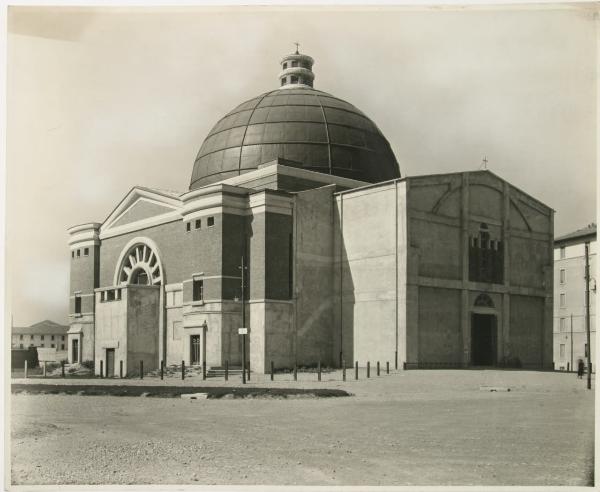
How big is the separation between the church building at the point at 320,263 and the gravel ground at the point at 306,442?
18.5m

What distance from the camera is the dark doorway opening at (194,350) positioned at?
43.5 metres

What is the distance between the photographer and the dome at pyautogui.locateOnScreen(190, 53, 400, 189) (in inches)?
2000

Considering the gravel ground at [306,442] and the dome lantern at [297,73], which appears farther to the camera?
the dome lantern at [297,73]

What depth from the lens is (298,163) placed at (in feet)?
160

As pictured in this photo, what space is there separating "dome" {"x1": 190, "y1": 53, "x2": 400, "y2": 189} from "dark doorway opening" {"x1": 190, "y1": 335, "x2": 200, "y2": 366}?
12.2 m

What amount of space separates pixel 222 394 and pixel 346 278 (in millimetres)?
20722

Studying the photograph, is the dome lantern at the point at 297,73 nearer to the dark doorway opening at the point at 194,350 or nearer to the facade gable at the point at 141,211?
the facade gable at the point at 141,211

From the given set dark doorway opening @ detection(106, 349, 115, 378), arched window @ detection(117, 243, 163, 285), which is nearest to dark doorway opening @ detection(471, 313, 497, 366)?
arched window @ detection(117, 243, 163, 285)

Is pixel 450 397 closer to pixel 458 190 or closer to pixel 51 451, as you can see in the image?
pixel 51 451

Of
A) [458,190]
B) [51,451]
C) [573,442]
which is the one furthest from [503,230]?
[51,451]

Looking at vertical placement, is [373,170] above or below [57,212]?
above

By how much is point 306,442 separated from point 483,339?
3201 centimetres

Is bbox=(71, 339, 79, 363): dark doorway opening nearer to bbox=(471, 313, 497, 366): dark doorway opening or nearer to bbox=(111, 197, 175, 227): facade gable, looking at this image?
bbox=(111, 197, 175, 227): facade gable

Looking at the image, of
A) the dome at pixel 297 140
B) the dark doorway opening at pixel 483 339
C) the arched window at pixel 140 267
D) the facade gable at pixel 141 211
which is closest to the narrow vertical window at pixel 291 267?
the dome at pixel 297 140
